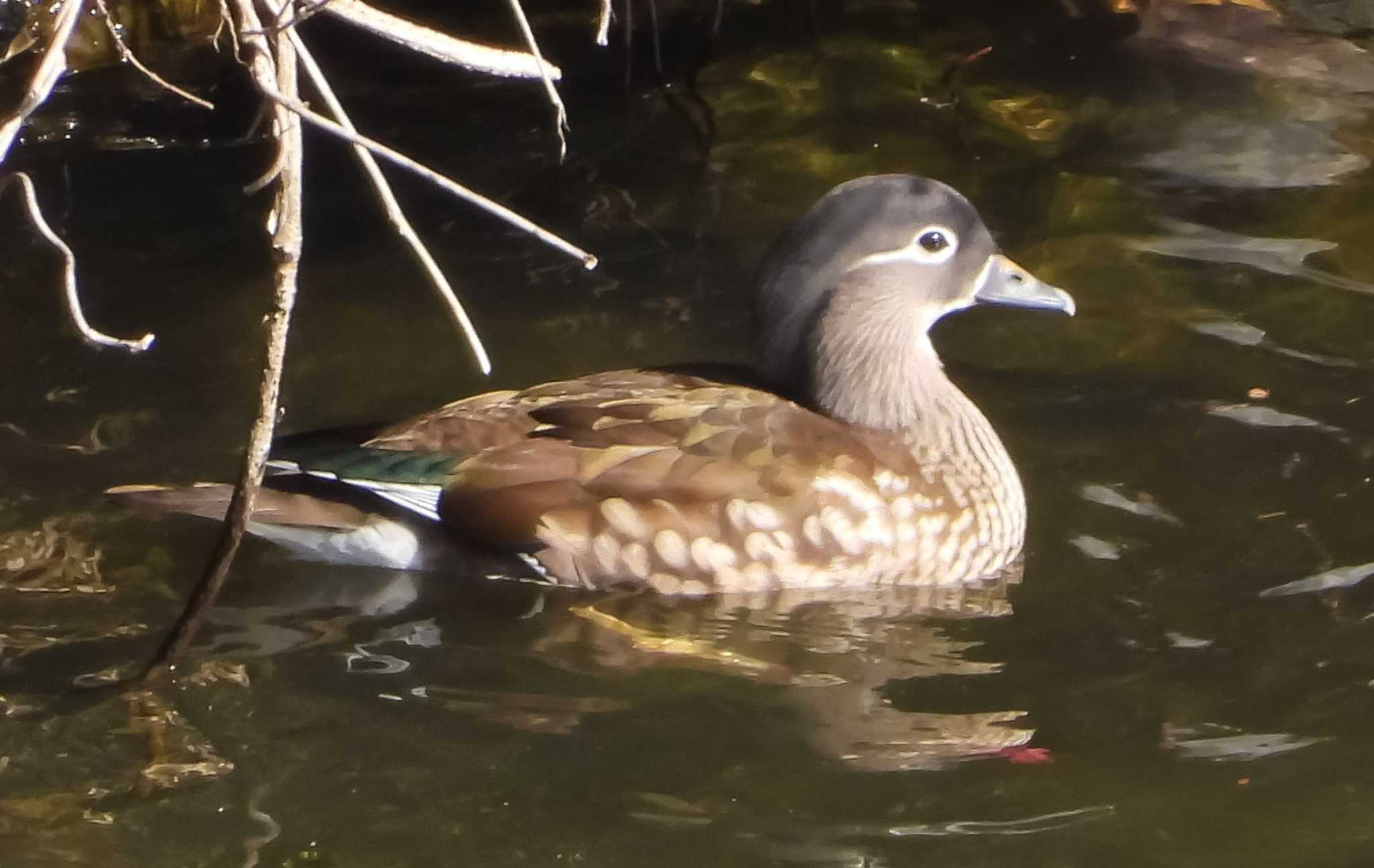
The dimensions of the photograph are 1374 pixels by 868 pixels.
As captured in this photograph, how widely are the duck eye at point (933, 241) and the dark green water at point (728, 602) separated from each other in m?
0.77

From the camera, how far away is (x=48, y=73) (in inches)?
141

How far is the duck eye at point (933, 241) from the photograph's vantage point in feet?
18.0

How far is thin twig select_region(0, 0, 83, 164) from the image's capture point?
11.7ft

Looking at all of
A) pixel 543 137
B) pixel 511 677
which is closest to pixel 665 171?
pixel 543 137

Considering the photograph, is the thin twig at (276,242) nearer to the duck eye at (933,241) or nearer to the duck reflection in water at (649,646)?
the duck reflection in water at (649,646)

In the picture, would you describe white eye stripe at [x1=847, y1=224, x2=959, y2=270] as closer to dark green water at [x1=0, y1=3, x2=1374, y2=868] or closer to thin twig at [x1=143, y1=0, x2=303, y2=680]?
dark green water at [x1=0, y1=3, x2=1374, y2=868]

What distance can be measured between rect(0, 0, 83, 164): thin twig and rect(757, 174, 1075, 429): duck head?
230cm

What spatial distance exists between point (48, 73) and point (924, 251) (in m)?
2.73

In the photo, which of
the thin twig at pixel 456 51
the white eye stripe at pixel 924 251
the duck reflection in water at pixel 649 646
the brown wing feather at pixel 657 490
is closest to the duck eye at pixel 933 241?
the white eye stripe at pixel 924 251

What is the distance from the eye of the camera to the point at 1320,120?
785 centimetres

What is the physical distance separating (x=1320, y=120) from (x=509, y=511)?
4.42m

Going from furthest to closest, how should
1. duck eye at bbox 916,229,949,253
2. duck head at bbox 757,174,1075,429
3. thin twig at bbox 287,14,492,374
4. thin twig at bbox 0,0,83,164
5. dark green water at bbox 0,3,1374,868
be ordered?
duck eye at bbox 916,229,949,253 < duck head at bbox 757,174,1075,429 < dark green water at bbox 0,3,1374,868 < thin twig at bbox 287,14,492,374 < thin twig at bbox 0,0,83,164

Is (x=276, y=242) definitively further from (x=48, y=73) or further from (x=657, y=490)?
(x=657, y=490)

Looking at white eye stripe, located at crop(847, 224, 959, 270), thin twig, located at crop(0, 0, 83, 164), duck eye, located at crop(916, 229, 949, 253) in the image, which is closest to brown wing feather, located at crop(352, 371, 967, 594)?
white eye stripe, located at crop(847, 224, 959, 270)
